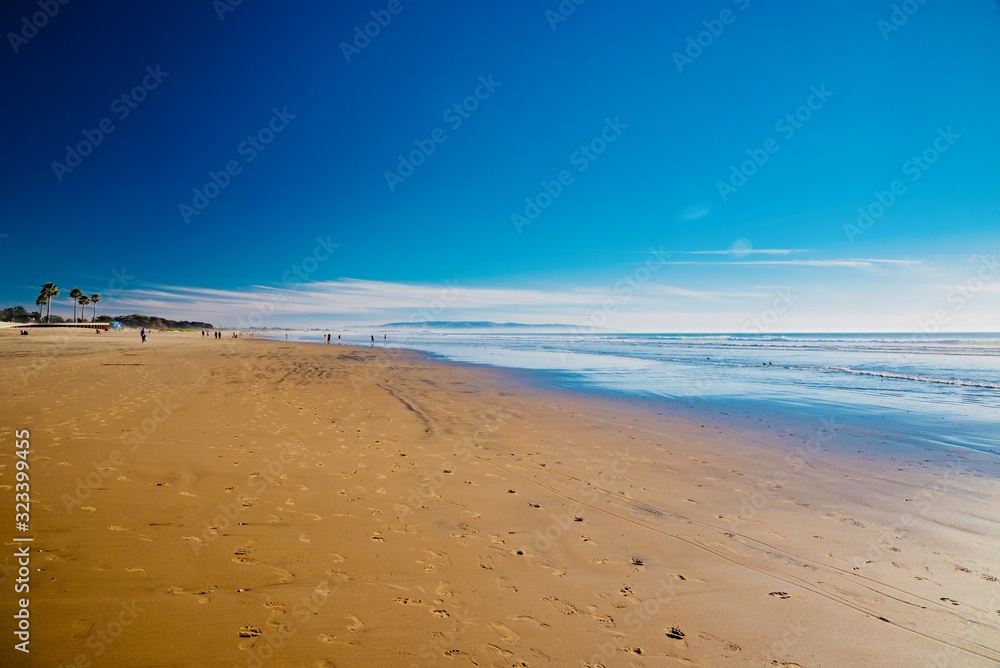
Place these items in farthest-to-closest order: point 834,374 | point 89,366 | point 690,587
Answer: point 834,374 → point 89,366 → point 690,587

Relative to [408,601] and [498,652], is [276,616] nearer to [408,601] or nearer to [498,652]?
[408,601]

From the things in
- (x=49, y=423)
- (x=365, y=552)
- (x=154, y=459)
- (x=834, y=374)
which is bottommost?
(x=365, y=552)

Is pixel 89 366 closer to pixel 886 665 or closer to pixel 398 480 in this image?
pixel 398 480

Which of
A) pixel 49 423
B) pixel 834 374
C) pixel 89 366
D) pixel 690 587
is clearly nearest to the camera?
pixel 690 587

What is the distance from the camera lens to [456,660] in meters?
3.70

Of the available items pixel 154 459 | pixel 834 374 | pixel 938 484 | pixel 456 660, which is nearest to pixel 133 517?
pixel 154 459

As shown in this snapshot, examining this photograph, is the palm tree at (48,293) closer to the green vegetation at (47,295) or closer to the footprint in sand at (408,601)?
the green vegetation at (47,295)

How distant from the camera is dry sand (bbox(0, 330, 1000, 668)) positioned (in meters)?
3.91

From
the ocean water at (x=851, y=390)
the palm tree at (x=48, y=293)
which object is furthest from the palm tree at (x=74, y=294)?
the ocean water at (x=851, y=390)

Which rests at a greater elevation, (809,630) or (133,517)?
(133,517)

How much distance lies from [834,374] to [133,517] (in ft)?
103

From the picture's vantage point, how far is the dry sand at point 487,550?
3.91 metres

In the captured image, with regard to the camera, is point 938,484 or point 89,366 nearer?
point 938,484

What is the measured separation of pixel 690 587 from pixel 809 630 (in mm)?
1036
